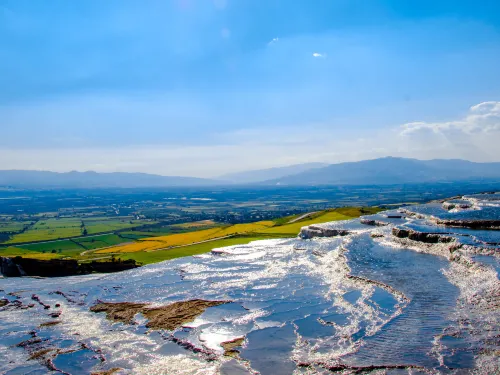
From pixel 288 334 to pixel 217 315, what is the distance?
13.7 ft

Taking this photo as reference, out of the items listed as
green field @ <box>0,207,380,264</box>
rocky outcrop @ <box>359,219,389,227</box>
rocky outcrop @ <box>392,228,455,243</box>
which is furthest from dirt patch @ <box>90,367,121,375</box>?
rocky outcrop @ <box>359,219,389,227</box>

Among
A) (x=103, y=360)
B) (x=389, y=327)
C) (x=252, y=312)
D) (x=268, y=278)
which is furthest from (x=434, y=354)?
(x=268, y=278)

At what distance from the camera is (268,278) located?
24766 mm

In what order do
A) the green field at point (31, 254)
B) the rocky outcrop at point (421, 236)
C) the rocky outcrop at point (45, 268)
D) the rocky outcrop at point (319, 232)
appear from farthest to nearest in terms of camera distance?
the green field at point (31, 254), the rocky outcrop at point (319, 232), the rocky outcrop at point (45, 268), the rocky outcrop at point (421, 236)

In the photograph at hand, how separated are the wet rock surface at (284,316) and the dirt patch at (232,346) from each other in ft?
0.30

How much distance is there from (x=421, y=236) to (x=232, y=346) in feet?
67.8

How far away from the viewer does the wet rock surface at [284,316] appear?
41.2 feet

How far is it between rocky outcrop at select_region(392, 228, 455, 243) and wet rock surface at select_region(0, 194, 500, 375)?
0.10 metres

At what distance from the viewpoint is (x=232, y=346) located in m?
14.2

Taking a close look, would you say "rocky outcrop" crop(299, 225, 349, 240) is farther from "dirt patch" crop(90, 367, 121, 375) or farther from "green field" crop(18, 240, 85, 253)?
"green field" crop(18, 240, 85, 253)

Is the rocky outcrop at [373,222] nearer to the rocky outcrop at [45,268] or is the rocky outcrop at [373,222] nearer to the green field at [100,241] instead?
the rocky outcrop at [45,268]

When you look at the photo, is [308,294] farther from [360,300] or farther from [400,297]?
[400,297]

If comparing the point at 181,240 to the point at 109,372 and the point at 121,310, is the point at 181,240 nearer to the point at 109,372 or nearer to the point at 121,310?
the point at 121,310

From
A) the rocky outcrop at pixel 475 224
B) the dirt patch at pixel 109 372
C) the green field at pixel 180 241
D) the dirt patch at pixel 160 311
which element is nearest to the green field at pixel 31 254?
the green field at pixel 180 241
